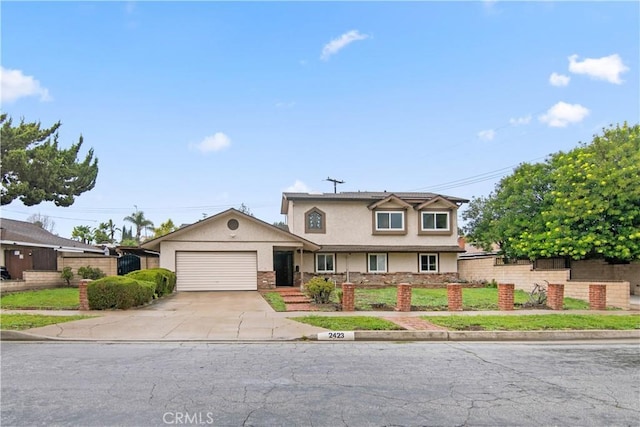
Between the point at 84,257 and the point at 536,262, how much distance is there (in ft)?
81.2

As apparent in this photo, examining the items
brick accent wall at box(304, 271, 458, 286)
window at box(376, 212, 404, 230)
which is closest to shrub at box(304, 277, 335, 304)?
brick accent wall at box(304, 271, 458, 286)

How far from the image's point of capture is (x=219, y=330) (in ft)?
36.3

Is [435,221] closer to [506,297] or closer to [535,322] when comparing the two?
[506,297]

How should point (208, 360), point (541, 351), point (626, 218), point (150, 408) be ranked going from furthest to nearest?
point (626, 218) → point (541, 351) → point (208, 360) → point (150, 408)

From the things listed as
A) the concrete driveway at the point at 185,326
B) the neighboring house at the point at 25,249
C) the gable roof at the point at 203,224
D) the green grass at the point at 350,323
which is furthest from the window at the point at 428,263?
the neighboring house at the point at 25,249

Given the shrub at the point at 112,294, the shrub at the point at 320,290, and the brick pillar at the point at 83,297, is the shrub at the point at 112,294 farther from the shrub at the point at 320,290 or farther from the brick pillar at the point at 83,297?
Result: the shrub at the point at 320,290

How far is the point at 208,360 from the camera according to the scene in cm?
771

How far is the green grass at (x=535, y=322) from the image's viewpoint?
37.9 ft

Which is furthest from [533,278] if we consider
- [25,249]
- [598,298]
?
[25,249]

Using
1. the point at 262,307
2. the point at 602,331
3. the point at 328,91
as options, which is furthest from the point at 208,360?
the point at 328,91

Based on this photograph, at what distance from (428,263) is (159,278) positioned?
57.5ft

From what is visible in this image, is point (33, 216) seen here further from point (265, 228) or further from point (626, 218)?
point (626, 218)

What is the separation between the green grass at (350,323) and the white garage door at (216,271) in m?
11.4

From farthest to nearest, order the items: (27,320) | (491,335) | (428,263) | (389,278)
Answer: (428,263) → (389,278) → (27,320) → (491,335)
